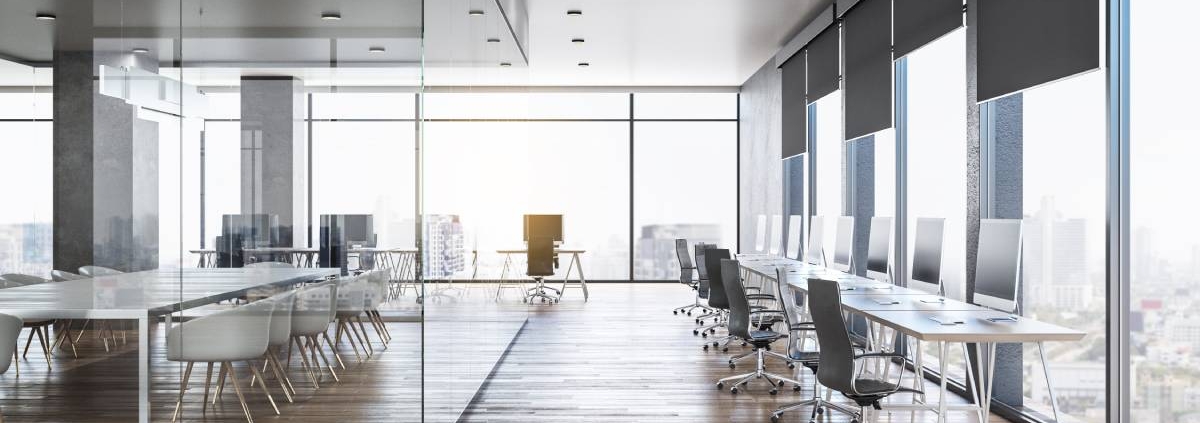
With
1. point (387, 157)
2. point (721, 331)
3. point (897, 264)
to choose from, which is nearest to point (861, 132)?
point (897, 264)

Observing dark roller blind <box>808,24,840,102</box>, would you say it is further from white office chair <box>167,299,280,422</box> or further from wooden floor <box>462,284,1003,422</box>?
white office chair <box>167,299,280,422</box>

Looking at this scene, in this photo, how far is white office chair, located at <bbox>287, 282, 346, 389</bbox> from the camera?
9.36ft

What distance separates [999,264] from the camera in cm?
426

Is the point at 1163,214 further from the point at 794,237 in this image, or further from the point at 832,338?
the point at 794,237

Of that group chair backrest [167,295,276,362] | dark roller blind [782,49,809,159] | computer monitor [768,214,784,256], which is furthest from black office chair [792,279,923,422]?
computer monitor [768,214,784,256]

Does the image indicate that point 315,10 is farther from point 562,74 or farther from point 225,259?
point 562,74

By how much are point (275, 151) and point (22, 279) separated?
79 centimetres

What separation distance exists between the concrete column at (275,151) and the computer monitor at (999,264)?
3367mm

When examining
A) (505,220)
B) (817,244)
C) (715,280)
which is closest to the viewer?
(505,220)

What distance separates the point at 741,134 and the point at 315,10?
11032mm

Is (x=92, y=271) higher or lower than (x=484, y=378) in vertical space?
higher

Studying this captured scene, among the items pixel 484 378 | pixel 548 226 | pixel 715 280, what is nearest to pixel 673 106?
pixel 548 226

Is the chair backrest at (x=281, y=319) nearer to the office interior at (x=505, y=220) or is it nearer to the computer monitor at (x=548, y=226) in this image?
the office interior at (x=505, y=220)

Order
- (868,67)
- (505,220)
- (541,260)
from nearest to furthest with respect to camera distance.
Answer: (505,220) < (868,67) < (541,260)
